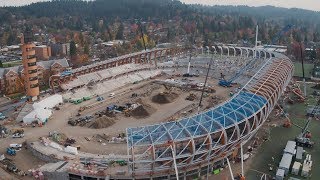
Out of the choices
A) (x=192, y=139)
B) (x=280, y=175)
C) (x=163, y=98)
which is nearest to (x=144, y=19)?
(x=163, y=98)

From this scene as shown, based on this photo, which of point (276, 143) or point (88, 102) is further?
point (88, 102)

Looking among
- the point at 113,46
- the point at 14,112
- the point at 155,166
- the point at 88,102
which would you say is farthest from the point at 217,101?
the point at 113,46

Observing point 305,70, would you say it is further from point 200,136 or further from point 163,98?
point 200,136

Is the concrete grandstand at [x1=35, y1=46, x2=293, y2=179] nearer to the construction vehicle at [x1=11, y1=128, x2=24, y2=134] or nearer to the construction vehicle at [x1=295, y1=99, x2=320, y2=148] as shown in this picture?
the construction vehicle at [x1=295, y1=99, x2=320, y2=148]

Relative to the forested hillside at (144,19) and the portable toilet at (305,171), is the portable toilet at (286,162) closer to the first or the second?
the portable toilet at (305,171)

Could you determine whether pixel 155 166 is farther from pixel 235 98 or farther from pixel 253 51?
pixel 253 51
